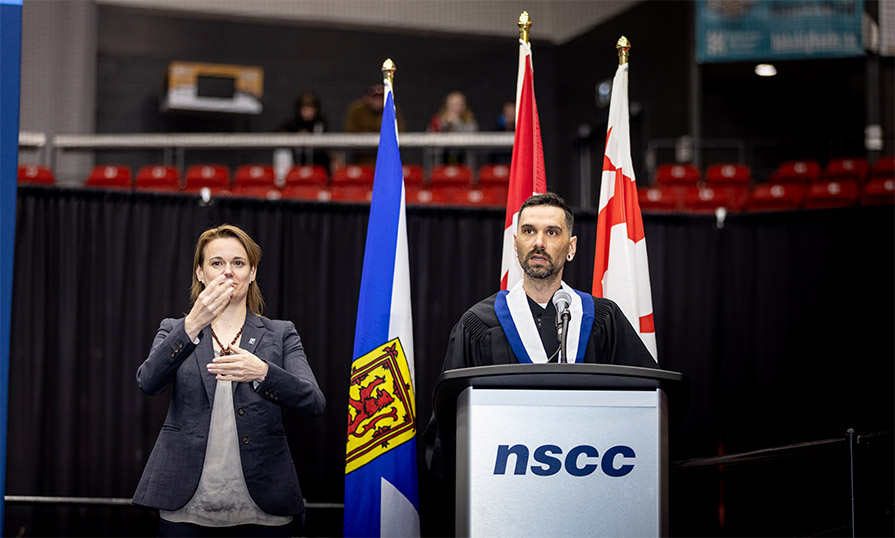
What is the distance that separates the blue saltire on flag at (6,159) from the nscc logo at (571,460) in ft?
4.21

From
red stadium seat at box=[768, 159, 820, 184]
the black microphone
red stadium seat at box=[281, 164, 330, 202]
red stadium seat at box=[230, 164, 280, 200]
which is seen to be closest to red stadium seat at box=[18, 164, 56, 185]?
red stadium seat at box=[230, 164, 280, 200]

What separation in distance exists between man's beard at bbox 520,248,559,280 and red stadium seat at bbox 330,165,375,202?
203 inches

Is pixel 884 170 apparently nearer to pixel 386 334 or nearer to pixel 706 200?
pixel 706 200

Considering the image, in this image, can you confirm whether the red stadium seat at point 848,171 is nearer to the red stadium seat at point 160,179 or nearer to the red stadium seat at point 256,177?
the red stadium seat at point 256,177

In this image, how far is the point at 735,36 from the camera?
966cm

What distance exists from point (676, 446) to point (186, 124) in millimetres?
9188

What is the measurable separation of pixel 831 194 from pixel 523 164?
4916 mm

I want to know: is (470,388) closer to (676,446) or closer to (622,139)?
(622,139)

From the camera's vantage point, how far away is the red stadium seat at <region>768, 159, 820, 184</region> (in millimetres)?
8945

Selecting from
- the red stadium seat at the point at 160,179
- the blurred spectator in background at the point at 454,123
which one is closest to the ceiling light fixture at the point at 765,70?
the blurred spectator in background at the point at 454,123

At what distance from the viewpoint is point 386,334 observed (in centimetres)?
375

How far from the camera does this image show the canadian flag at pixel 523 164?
402 centimetres

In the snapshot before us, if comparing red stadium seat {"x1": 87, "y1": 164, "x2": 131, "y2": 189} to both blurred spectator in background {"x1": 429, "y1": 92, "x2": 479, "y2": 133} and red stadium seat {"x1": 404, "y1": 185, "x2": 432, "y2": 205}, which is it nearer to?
red stadium seat {"x1": 404, "y1": 185, "x2": 432, "y2": 205}

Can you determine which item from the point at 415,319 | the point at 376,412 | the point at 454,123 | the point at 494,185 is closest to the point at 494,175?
the point at 494,185
